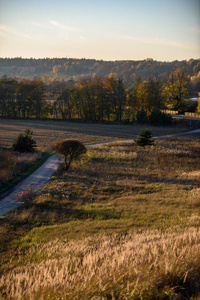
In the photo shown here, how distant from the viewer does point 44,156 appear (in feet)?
99.3

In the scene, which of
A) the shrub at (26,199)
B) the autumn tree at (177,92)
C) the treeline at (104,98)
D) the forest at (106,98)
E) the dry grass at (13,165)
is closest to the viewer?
the shrub at (26,199)

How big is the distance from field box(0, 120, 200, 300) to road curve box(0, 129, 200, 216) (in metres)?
1.09

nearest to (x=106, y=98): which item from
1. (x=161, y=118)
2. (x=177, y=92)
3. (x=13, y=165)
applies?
(x=161, y=118)

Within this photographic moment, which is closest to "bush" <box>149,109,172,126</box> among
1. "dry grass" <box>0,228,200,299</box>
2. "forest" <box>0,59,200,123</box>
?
"forest" <box>0,59,200,123</box>

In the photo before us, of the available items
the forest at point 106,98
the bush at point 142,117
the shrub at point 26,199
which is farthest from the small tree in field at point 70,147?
the forest at point 106,98

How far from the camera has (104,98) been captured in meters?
77.4

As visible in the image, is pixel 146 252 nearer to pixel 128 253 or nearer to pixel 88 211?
pixel 128 253

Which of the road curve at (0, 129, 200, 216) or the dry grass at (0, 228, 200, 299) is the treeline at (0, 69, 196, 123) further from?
the dry grass at (0, 228, 200, 299)

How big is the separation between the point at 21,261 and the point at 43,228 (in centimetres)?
342

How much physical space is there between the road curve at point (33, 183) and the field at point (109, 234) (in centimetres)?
109

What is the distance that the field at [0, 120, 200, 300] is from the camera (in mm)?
3991

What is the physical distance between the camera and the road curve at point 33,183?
14820 millimetres

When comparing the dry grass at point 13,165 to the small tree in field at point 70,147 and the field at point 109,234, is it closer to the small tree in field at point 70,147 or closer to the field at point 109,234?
the field at point 109,234

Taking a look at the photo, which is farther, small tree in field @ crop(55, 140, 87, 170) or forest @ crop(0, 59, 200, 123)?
forest @ crop(0, 59, 200, 123)
